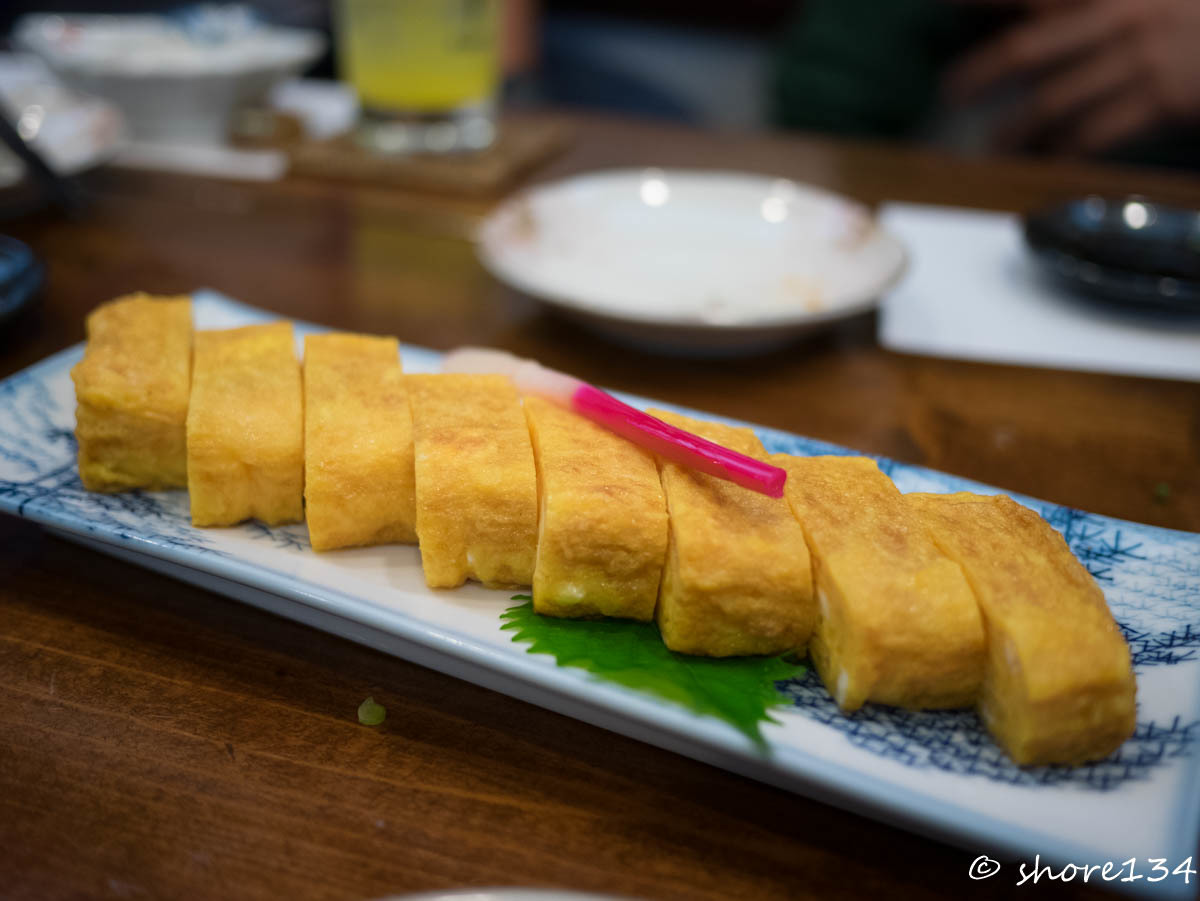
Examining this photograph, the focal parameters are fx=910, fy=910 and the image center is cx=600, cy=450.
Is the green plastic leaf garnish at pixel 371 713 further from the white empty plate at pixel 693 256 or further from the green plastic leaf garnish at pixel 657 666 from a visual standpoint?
the white empty plate at pixel 693 256

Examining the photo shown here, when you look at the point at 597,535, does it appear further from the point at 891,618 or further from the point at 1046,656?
the point at 1046,656

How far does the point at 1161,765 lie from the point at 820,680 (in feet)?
0.97

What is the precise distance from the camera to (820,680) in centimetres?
90

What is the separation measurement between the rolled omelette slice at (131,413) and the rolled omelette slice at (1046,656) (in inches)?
34.7

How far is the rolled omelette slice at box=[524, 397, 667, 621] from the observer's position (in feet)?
3.01

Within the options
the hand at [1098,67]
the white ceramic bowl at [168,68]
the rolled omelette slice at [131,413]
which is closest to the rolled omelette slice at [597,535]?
the rolled omelette slice at [131,413]

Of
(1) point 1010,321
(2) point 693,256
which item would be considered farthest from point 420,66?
(1) point 1010,321

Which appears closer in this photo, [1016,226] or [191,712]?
[191,712]

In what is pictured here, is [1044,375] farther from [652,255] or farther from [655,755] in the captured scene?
[655,755]

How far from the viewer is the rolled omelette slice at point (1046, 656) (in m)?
0.79

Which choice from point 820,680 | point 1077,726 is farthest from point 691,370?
point 1077,726

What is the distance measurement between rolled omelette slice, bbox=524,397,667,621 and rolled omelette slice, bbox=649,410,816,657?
2 cm

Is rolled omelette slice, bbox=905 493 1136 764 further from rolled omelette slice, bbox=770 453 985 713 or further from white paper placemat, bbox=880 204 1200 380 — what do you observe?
white paper placemat, bbox=880 204 1200 380

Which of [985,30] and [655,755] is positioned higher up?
[985,30]
